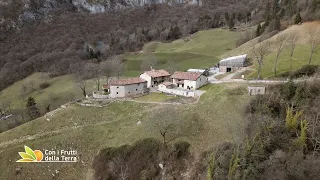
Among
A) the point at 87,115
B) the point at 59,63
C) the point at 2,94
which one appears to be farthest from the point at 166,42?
the point at 87,115

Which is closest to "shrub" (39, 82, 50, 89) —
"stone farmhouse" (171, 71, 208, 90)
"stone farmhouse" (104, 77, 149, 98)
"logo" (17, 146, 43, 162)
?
"stone farmhouse" (104, 77, 149, 98)

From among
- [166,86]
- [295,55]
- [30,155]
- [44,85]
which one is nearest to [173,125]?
[166,86]

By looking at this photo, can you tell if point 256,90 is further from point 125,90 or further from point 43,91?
point 43,91

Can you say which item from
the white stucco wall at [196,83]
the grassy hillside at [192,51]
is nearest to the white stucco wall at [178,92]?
the white stucco wall at [196,83]

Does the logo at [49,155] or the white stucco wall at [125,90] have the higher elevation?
the white stucco wall at [125,90]

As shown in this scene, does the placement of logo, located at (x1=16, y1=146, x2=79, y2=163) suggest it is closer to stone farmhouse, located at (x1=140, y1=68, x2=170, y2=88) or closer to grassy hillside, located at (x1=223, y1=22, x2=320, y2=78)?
stone farmhouse, located at (x1=140, y1=68, x2=170, y2=88)

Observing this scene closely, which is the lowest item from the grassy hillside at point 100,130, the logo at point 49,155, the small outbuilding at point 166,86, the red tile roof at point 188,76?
the logo at point 49,155

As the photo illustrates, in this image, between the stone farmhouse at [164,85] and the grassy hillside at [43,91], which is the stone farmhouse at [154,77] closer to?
the stone farmhouse at [164,85]
